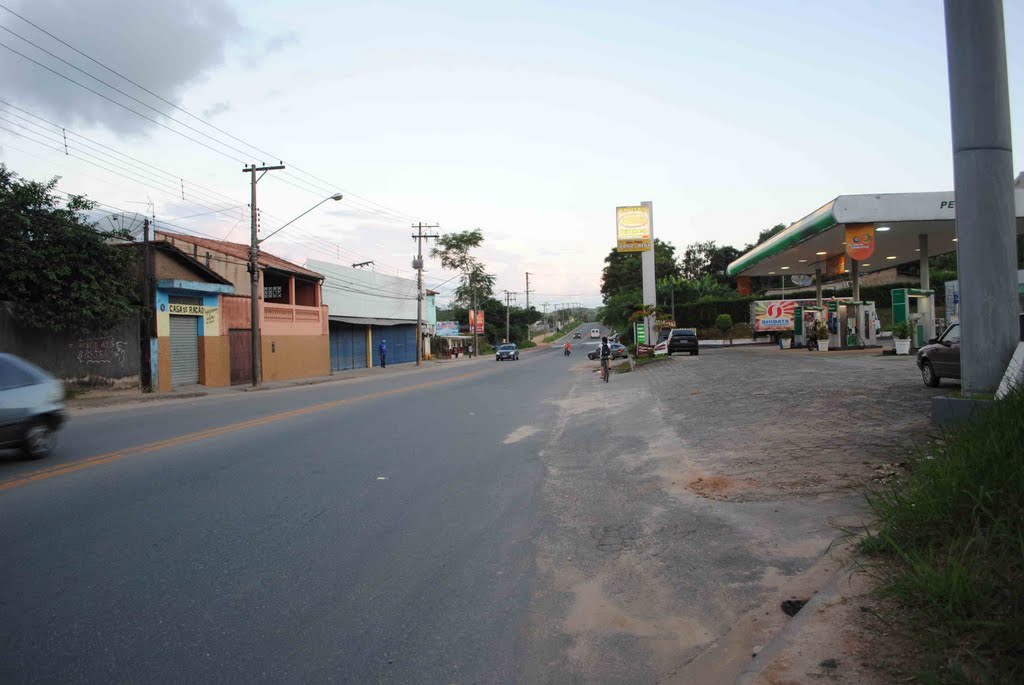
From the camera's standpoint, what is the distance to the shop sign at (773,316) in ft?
157

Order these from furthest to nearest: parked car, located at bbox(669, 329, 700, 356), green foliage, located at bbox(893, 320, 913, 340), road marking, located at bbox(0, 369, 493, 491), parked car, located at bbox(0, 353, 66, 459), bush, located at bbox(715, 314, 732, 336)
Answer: bush, located at bbox(715, 314, 732, 336) → parked car, located at bbox(669, 329, 700, 356) → green foliage, located at bbox(893, 320, 913, 340) → parked car, located at bbox(0, 353, 66, 459) → road marking, located at bbox(0, 369, 493, 491)

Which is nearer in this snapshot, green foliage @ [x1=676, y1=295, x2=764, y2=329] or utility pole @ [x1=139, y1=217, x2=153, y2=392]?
utility pole @ [x1=139, y1=217, x2=153, y2=392]

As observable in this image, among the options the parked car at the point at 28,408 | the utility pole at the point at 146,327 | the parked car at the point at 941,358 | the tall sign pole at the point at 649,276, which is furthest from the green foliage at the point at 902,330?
the utility pole at the point at 146,327

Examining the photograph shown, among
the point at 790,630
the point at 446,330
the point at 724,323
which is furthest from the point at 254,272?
the point at 446,330

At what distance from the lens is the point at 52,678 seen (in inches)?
143

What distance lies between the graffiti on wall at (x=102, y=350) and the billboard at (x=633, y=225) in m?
27.1

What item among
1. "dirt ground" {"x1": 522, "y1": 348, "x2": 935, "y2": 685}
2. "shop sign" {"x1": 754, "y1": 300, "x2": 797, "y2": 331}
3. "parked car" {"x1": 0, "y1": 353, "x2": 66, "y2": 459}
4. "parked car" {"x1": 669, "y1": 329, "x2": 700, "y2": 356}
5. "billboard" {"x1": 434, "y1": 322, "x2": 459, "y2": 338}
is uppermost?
"billboard" {"x1": 434, "y1": 322, "x2": 459, "y2": 338}

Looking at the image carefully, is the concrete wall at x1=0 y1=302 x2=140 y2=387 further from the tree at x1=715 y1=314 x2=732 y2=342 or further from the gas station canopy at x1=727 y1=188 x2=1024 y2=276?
the tree at x1=715 y1=314 x2=732 y2=342

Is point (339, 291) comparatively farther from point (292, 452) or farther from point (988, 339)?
point (988, 339)

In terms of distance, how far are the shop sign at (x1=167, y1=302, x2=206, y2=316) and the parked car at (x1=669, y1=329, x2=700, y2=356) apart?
24504mm

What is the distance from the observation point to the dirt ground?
151 inches

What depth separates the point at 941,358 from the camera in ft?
45.9

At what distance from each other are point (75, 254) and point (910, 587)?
970 inches

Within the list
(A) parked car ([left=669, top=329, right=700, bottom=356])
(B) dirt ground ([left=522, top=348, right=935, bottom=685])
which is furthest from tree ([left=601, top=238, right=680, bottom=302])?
(B) dirt ground ([left=522, top=348, right=935, bottom=685])
